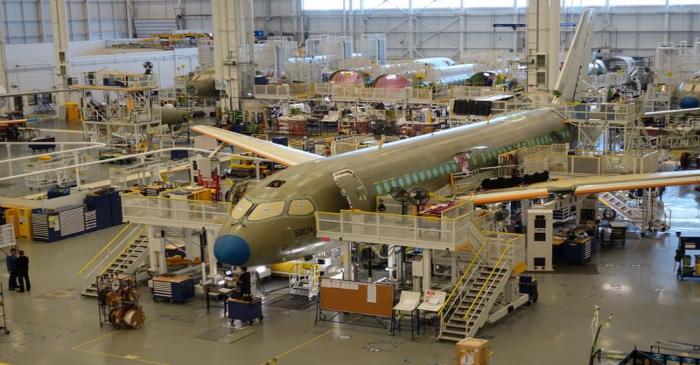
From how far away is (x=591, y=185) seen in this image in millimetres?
36125

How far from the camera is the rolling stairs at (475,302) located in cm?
2772

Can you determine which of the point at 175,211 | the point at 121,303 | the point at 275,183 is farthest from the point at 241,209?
the point at 121,303

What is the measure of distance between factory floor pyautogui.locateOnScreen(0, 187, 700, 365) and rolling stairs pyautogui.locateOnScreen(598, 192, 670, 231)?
18.6ft

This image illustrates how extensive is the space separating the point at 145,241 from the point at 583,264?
1664 centimetres

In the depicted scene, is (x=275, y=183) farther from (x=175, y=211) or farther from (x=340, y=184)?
(x=175, y=211)

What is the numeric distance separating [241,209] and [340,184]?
352 cm

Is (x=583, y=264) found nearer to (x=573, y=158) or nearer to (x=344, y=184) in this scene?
(x=573, y=158)

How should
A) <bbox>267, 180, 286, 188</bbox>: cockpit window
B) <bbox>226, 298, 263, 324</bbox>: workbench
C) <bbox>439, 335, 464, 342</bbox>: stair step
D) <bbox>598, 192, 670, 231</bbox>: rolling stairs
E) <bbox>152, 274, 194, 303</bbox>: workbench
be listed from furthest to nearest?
<bbox>598, 192, 670, 231</bbox>: rolling stairs, <bbox>152, 274, 194, 303</bbox>: workbench, <bbox>267, 180, 286, 188</bbox>: cockpit window, <bbox>226, 298, 263, 324</bbox>: workbench, <bbox>439, 335, 464, 342</bbox>: stair step

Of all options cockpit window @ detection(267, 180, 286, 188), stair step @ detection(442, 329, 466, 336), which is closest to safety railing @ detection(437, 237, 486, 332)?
stair step @ detection(442, 329, 466, 336)

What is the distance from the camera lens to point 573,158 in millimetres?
40344

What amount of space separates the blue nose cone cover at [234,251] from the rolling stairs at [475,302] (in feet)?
20.8

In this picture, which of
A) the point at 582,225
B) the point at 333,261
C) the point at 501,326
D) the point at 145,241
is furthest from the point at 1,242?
the point at 582,225

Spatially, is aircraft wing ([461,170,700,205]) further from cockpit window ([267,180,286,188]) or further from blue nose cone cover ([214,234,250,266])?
blue nose cone cover ([214,234,250,266])

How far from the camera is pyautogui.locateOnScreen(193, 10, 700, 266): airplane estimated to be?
28.8 m
